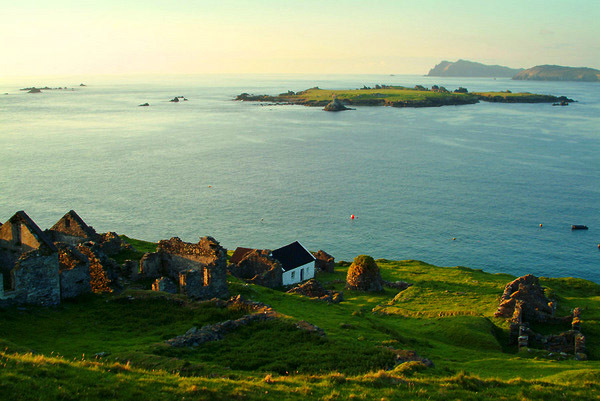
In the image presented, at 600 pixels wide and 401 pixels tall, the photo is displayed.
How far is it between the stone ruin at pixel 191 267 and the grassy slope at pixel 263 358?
10.3 feet

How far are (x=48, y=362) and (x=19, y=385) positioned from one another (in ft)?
7.78

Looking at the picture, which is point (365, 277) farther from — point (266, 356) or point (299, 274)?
point (266, 356)

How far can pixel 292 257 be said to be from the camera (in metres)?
55.4

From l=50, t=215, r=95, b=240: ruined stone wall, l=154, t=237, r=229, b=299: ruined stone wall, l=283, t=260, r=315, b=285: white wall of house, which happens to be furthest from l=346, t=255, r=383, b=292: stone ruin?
l=50, t=215, r=95, b=240: ruined stone wall

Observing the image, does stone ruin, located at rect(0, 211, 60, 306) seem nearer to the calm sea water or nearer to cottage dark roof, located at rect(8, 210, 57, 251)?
cottage dark roof, located at rect(8, 210, 57, 251)

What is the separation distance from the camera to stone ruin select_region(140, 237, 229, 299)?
1310 inches

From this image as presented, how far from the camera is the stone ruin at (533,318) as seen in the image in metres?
32.5

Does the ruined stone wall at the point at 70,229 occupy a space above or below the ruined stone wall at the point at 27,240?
below

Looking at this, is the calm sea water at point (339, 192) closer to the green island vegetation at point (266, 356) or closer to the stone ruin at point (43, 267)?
the green island vegetation at point (266, 356)

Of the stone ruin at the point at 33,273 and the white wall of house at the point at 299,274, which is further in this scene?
the white wall of house at the point at 299,274

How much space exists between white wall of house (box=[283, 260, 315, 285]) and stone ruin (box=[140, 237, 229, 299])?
16.3 m

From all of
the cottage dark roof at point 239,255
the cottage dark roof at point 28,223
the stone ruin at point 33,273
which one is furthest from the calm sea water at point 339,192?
the stone ruin at point 33,273

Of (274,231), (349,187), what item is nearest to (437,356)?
(274,231)

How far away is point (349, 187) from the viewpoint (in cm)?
11606
